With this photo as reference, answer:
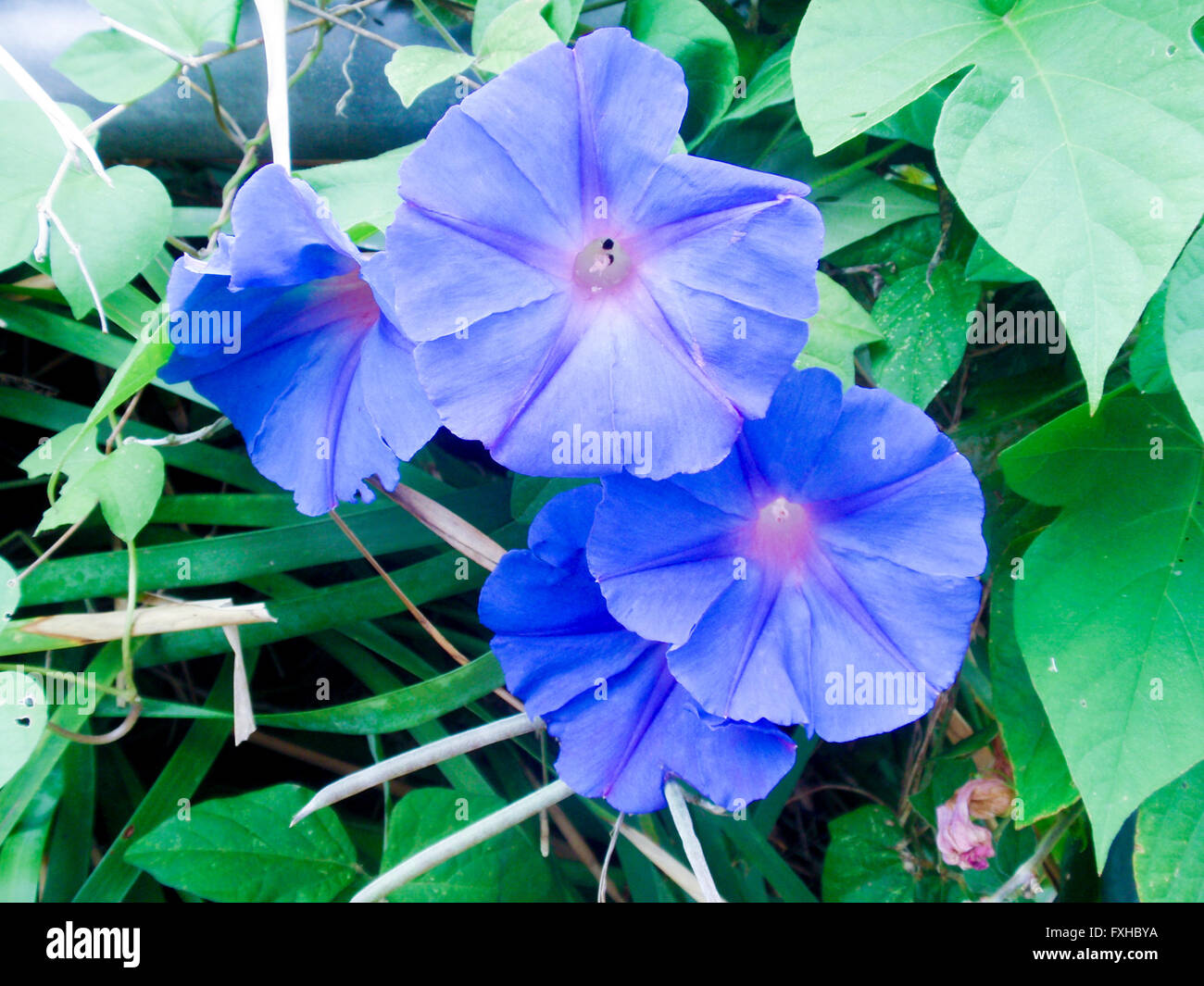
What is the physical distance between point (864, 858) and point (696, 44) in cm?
132

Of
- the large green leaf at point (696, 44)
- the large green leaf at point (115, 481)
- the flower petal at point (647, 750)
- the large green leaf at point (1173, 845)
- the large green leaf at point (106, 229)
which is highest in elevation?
the large green leaf at point (696, 44)

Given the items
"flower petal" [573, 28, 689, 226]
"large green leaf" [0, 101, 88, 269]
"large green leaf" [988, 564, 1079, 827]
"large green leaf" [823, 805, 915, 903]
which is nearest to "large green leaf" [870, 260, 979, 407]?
"large green leaf" [988, 564, 1079, 827]

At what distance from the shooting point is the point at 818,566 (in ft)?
3.25

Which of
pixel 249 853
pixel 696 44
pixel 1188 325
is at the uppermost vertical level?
pixel 696 44

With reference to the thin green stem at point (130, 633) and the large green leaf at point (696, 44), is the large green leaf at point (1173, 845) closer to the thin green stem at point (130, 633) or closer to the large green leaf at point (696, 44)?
the large green leaf at point (696, 44)

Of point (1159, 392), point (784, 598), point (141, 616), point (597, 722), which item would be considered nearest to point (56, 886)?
point (141, 616)

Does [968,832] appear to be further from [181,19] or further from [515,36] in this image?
[181,19]

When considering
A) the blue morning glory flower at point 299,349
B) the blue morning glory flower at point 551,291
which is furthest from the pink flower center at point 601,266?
the blue morning glory flower at point 299,349

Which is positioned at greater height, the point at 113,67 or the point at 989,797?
the point at 113,67

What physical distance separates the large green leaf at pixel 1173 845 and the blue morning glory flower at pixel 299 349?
40.0 inches

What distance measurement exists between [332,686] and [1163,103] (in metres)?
1.45

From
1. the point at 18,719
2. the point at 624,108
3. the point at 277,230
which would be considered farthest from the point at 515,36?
the point at 18,719

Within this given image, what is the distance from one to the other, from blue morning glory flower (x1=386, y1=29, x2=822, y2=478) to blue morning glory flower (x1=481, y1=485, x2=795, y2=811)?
0.84ft

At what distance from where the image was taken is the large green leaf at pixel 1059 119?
736 mm
